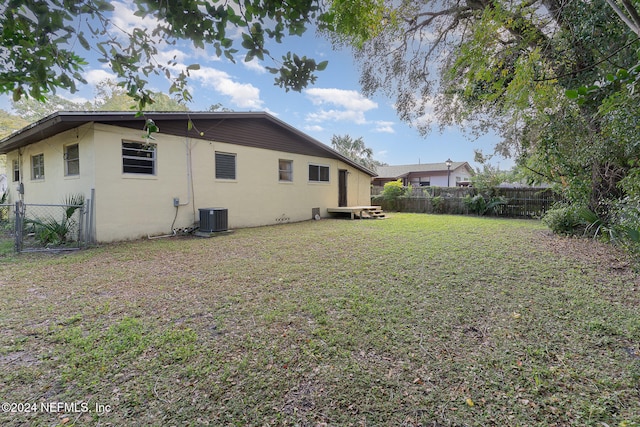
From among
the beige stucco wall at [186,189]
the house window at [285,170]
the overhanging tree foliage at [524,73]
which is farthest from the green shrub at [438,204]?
the house window at [285,170]

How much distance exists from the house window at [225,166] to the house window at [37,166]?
5.65 meters

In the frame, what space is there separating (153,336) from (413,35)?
9.94 metres

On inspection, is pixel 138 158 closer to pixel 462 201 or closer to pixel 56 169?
pixel 56 169

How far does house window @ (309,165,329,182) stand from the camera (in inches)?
518

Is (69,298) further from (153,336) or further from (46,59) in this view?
(46,59)

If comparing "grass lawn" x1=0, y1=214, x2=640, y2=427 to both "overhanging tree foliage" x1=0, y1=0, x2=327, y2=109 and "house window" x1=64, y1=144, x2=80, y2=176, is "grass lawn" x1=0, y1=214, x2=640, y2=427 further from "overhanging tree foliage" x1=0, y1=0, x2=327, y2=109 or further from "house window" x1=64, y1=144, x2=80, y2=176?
"house window" x1=64, y1=144, x2=80, y2=176

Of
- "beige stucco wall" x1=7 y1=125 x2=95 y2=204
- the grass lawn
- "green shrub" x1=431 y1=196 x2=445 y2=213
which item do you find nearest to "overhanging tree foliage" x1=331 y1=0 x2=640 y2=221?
the grass lawn

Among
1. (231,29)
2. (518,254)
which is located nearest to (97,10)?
(231,29)

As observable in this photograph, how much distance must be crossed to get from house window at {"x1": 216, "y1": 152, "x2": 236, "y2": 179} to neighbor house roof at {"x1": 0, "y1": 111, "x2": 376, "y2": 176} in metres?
0.52

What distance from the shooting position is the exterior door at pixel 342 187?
14.9 metres

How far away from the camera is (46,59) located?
1.62 metres

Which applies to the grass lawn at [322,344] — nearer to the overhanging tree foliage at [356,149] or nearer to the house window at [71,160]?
the house window at [71,160]

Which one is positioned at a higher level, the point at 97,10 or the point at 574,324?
the point at 97,10

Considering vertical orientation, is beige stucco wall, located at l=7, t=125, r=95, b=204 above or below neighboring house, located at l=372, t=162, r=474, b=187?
below
